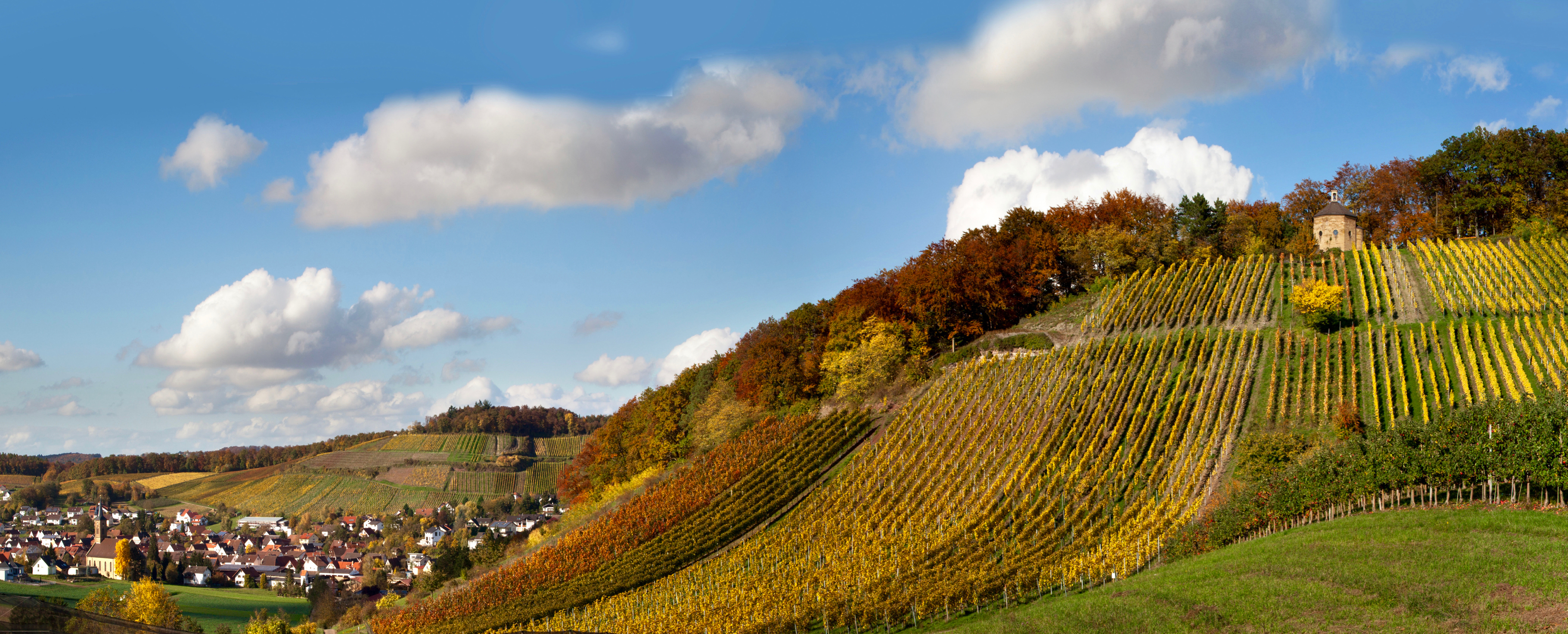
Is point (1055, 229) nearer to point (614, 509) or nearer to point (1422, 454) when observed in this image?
point (614, 509)

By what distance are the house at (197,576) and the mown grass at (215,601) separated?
150 cm

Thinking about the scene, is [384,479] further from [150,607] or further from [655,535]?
[655,535]

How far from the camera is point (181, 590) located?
60.6 m

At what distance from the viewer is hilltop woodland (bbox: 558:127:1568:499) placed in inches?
2063

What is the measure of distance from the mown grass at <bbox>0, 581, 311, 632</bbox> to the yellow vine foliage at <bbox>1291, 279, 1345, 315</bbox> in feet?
183

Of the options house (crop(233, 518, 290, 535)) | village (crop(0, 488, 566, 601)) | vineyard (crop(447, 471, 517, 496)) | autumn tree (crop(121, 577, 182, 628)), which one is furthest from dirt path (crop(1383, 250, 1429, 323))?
vineyard (crop(447, 471, 517, 496))

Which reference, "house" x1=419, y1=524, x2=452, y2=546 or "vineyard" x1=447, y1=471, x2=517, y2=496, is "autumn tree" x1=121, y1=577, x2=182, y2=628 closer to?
"house" x1=419, y1=524, x2=452, y2=546

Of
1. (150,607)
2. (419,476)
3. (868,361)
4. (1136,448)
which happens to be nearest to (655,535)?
(868,361)

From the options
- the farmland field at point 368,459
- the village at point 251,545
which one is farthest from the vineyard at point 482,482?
the farmland field at point 368,459

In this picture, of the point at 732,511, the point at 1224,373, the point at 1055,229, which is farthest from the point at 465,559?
the point at 1055,229

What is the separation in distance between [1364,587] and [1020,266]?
38.9 m

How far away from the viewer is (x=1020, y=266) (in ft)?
183

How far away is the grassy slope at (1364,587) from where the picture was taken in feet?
53.0

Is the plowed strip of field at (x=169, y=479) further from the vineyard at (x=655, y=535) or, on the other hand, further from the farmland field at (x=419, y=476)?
the vineyard at (x=655, y=535)
